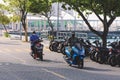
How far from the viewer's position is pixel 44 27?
85.2 meters

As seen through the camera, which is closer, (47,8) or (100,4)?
(100,4)

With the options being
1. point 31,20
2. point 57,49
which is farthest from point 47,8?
point 31,20

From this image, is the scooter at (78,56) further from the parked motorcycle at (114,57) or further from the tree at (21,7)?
the tree at (21,7)

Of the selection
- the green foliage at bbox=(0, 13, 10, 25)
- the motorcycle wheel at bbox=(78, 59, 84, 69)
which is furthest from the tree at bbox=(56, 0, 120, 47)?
the green foliage at bbox=(0, 13, 10, 25)

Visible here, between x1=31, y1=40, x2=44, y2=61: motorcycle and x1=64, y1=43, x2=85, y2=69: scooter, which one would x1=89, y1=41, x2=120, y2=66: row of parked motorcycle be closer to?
x1=64, y1=43, x2=85, y2=69: scooter

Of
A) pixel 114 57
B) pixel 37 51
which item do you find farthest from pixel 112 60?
pixel 37 51

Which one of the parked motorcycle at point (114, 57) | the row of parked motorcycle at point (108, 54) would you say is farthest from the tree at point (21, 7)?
the parked motorcycle at point (114, 57)

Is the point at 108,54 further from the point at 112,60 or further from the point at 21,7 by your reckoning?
the point at 21,7

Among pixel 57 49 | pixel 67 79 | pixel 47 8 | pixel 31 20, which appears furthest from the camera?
pixel 31 20

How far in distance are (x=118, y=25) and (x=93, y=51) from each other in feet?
194

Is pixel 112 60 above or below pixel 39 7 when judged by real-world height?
below

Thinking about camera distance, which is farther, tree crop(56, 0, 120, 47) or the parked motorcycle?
tree crop(56, 0, 120, 47)

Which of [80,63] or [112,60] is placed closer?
[80,63]

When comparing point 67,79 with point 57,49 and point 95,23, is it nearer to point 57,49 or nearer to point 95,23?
point 57,49
